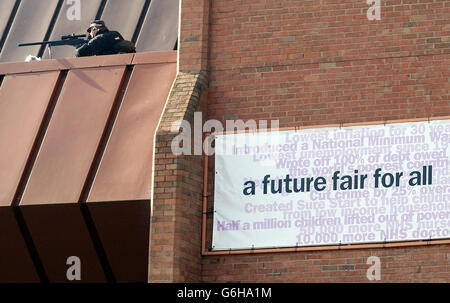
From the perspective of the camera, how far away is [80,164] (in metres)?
16.8

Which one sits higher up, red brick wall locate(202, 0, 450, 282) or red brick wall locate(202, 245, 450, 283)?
red brick wall locate(202, 0, 450, 282)

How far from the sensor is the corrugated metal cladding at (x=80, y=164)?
16.5 m

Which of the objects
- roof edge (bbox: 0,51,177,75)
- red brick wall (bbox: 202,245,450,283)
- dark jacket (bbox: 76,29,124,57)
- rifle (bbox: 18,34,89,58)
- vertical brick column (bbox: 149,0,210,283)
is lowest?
red brick wall (bbox: 202,245,450,283)

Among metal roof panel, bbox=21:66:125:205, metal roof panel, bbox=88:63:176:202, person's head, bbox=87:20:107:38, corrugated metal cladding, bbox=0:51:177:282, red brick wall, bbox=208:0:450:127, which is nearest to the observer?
red brick wall, bbox=208:0:450:127

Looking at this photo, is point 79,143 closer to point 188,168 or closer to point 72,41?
point 188,168

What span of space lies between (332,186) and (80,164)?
365 centimetres

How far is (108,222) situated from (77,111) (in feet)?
5.91

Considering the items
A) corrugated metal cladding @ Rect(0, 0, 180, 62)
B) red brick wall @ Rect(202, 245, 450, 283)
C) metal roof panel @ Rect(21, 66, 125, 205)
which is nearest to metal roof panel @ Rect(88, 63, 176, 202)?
metal roof panel @ Rect(21, 66, 125, 205)

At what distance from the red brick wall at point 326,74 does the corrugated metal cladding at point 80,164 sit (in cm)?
107

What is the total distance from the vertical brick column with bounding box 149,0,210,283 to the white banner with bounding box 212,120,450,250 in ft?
1.20

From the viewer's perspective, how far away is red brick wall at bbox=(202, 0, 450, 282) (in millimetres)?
15680

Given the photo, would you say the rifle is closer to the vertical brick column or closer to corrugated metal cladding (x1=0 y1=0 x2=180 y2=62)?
corrugated metal cladding (x1=0 y1=0 x2=180 y2=62)

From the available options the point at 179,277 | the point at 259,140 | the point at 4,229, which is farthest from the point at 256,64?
the point at 4,229
